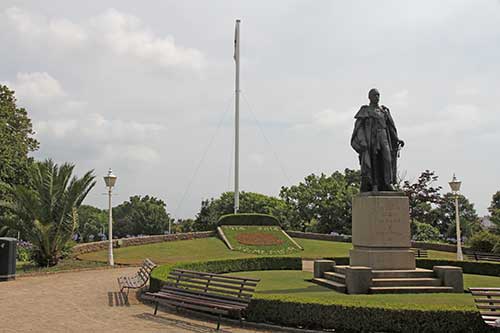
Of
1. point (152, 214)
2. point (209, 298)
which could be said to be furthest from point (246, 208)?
point (209, 298)

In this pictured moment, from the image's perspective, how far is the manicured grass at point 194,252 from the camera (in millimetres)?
23984

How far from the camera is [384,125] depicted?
12867 millimetres

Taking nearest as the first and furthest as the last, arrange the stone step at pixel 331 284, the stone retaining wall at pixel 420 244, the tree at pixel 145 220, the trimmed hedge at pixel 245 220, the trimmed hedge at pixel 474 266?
1. the stone step at pixel 331 284
2. the trimmed hedge at pixel 474 266
3. the stone retaining wall at pixel 420 244
4. the trimmed hedge at pixel 245 220
5. the tree at pixel 145 220

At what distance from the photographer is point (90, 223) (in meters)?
87.9

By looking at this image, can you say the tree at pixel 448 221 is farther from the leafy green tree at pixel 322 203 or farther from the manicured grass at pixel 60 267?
the manicured grass at pixel 60 267

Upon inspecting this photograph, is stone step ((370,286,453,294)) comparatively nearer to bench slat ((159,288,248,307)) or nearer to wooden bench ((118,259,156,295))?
bench slat ((159,288,248,307))

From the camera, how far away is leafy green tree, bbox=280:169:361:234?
44.8 meters

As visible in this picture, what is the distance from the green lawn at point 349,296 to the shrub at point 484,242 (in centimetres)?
1261

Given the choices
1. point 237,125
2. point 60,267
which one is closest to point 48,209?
point 60,267

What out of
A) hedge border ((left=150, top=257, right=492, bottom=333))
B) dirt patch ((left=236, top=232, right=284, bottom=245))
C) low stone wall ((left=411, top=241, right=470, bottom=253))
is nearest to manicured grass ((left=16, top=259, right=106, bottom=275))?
dirt patch ((left=236, top=232, right=284, bottom=245))

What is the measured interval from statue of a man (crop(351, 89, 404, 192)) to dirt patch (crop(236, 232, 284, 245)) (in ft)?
57.0

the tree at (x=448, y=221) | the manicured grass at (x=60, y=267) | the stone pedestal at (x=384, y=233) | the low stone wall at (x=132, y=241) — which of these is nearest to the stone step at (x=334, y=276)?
the stone pedestal at (x=384, y=233)

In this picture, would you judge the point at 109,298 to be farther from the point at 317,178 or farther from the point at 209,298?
the point at 317,178

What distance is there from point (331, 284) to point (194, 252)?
52.7 ft
